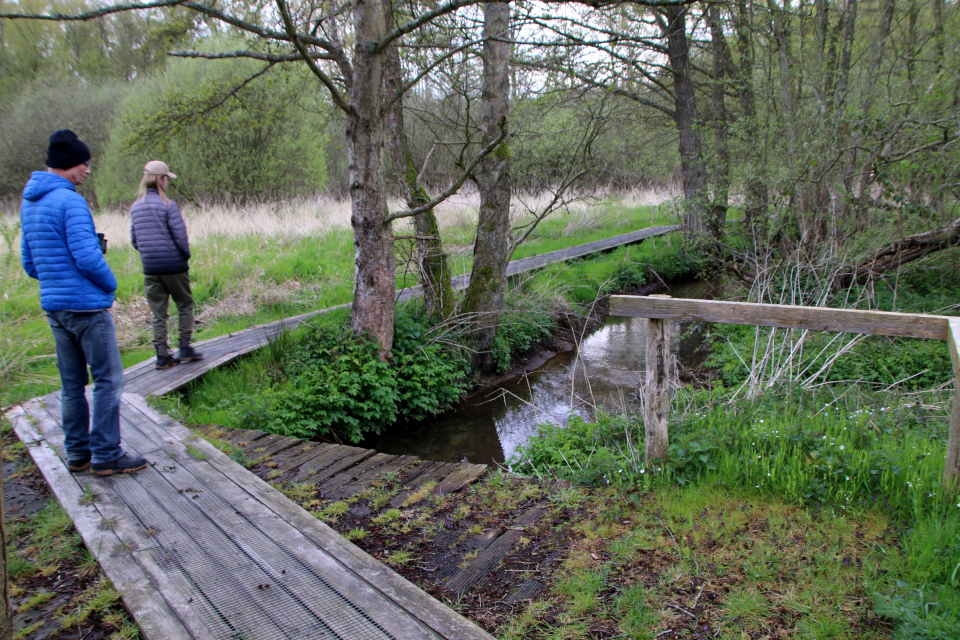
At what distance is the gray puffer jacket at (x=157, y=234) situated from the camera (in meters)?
5.86

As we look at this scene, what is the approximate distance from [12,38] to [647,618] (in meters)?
25.9

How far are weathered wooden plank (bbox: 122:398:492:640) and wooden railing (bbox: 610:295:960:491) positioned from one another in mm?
1871

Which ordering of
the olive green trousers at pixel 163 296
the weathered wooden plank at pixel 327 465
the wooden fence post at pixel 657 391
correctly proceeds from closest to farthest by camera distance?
the wooden fence post at pixel 657 391 → the weathered wooden plank at pixel 327 465 → the olive green trousers at pixel 163 296

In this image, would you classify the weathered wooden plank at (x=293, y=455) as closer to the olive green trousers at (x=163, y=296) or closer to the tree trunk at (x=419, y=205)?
the olive green trousers at (x=163, y=296)

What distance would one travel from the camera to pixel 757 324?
364 centimetres

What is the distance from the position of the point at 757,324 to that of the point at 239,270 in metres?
8.57

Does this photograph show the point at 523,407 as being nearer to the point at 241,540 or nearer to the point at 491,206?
the point at 491,206

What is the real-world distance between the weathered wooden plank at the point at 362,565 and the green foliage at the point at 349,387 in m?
1.48

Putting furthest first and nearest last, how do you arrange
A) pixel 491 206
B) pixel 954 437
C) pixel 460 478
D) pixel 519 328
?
1. pixel 519 328
2. pixel 491 206
3. pixel 460 478
4. pixel 954 437

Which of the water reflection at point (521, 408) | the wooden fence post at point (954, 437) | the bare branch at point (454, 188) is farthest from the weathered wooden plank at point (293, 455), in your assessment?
the wooden fence post at point (954, 437)

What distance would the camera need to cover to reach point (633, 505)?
3.63m

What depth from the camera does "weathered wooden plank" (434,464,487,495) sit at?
166 inches

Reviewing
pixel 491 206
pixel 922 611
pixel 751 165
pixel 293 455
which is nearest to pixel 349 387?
pixel 293 455

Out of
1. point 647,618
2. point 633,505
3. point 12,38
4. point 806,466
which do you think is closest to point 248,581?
point 647,618
